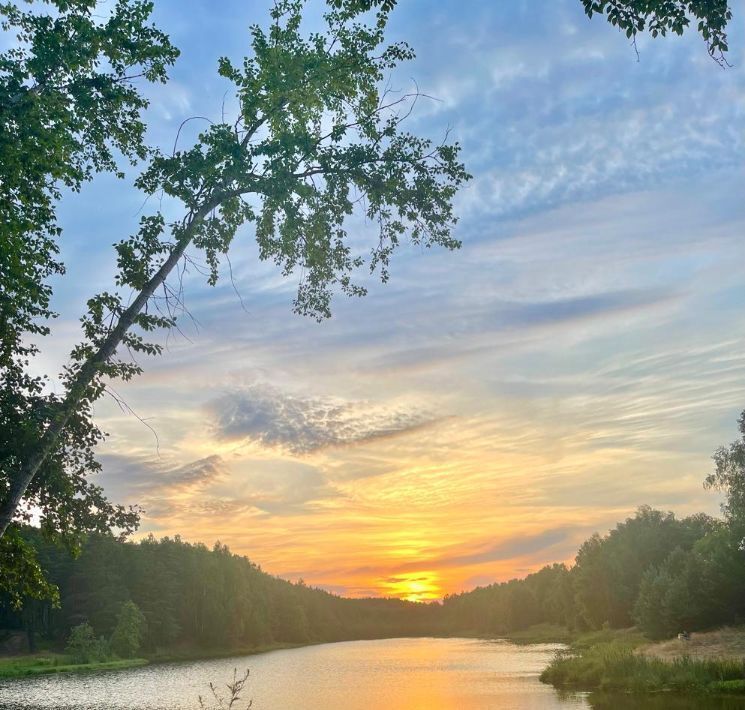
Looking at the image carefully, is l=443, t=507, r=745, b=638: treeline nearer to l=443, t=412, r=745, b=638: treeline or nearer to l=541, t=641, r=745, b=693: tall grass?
l=443, t=412, r=745, b=638: treeline

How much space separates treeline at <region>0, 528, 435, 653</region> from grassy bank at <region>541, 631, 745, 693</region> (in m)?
65.9

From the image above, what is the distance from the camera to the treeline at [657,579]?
2534 inches

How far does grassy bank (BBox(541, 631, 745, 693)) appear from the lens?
122ft

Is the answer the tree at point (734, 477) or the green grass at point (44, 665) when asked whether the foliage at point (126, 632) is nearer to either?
the green grass at point (44, 665)

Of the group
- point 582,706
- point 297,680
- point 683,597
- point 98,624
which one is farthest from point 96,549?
point 582,706

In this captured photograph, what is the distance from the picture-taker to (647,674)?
135 feet

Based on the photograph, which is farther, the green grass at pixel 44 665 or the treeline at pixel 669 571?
the green grass at pixel 44 665

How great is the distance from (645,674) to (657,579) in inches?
1301

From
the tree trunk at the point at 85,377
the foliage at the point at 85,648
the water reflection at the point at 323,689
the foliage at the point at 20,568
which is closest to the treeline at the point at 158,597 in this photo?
the foliage at the point at 85,648

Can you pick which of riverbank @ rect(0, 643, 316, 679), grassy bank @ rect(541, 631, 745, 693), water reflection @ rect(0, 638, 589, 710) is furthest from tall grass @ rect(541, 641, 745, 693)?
riverbank @ rect(0, 643, 316, 679)

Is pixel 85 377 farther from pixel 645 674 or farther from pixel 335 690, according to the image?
pixel 335 690

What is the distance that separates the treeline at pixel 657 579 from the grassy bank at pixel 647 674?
1621 centimetres

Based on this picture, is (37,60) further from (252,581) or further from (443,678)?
(252,581)

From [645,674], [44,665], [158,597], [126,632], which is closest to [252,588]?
[158,597]
